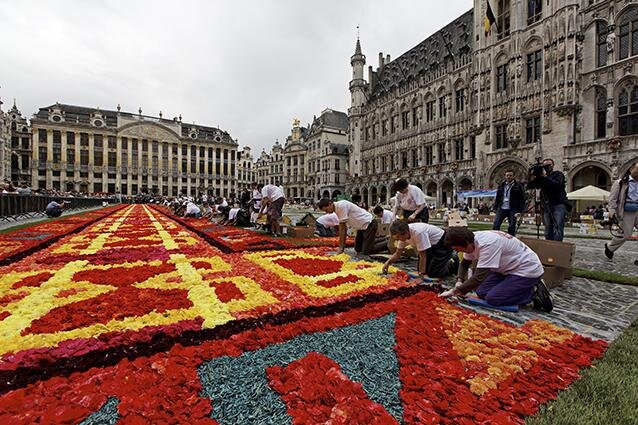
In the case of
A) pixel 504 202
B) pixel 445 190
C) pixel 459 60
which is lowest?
pixel 504 202

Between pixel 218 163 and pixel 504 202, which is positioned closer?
pixel 504 202

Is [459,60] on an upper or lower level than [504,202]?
upper

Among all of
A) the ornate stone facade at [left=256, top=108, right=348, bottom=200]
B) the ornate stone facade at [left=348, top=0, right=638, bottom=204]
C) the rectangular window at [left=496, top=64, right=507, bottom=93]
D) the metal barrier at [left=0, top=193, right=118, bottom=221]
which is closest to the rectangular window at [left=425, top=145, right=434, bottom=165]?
the ornate stone facade at [left=348, top=0, right=638, bottom=204]

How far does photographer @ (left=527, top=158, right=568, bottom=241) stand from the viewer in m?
6.38

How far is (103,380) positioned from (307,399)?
1.39 metres

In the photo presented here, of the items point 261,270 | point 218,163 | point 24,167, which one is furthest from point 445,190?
point 24,167

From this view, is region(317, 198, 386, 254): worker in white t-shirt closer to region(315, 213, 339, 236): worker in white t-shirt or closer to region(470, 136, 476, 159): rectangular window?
region(315, 213, 339, 236): worker in white t-shirt

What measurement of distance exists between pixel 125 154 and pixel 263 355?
92953 millimetres

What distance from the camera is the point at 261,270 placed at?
5.30m

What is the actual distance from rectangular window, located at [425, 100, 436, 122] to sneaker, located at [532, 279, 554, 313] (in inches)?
1482

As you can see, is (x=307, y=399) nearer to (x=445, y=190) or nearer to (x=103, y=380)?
(x=103, y=380)

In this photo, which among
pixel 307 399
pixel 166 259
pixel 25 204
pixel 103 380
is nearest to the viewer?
pixel 307 399

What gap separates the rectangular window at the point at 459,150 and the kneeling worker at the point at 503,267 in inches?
1298

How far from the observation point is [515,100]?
27.0 m
